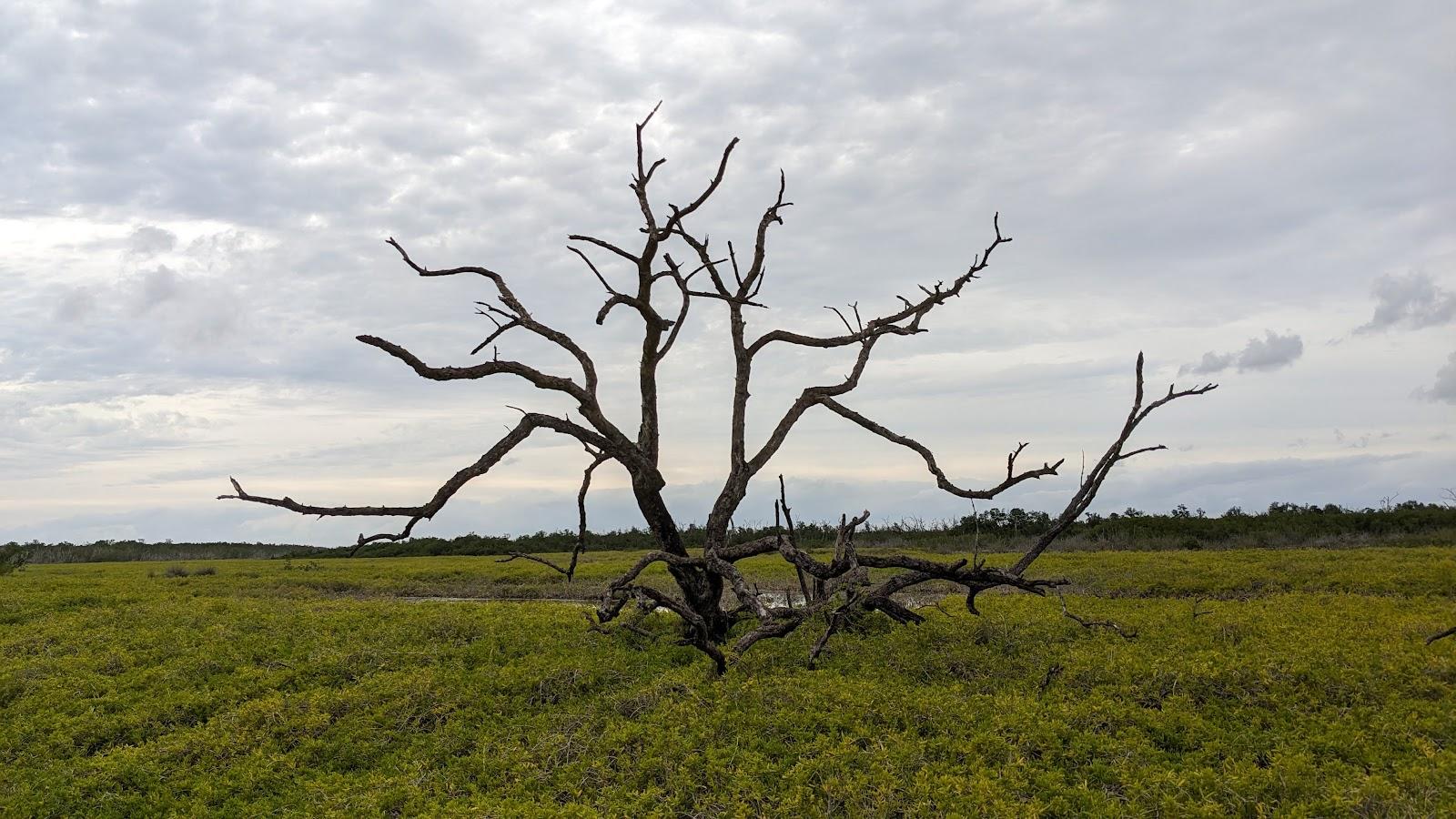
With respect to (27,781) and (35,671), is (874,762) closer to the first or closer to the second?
(27,781)

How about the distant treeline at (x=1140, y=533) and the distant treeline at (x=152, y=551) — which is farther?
the distant treeline at (x=152, y=551)

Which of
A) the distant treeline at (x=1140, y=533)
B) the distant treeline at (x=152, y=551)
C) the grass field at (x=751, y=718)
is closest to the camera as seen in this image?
the grass field at (x=751, y=718)

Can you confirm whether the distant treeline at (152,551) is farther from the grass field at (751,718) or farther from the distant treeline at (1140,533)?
the grass field at (751,718)

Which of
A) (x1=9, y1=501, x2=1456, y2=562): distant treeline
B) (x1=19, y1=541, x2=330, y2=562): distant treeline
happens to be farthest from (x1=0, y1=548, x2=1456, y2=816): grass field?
(x1=19, y1=541, x2=330, y2=562): distant treeline

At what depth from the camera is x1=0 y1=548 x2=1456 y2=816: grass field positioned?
320 inches

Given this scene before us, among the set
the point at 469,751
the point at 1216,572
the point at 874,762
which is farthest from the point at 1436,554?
the point at 469,751

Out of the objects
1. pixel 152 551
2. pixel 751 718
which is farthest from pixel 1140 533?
pixel 152 551

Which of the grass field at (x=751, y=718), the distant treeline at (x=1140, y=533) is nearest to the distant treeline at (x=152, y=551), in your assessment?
the distant treeline at (x=1140, y=533)

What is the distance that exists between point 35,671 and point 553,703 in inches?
347

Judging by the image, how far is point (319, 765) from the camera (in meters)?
Result: 10.3

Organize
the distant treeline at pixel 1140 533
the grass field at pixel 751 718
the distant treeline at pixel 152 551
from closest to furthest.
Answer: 1. the grass field at pixel 751 718
2. the distant treeline at pixel 1140 533
3. the distant treeline at pixel 152 551

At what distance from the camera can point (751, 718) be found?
9641mm

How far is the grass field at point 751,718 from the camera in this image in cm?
812

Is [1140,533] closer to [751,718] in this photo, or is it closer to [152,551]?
[751,718]
